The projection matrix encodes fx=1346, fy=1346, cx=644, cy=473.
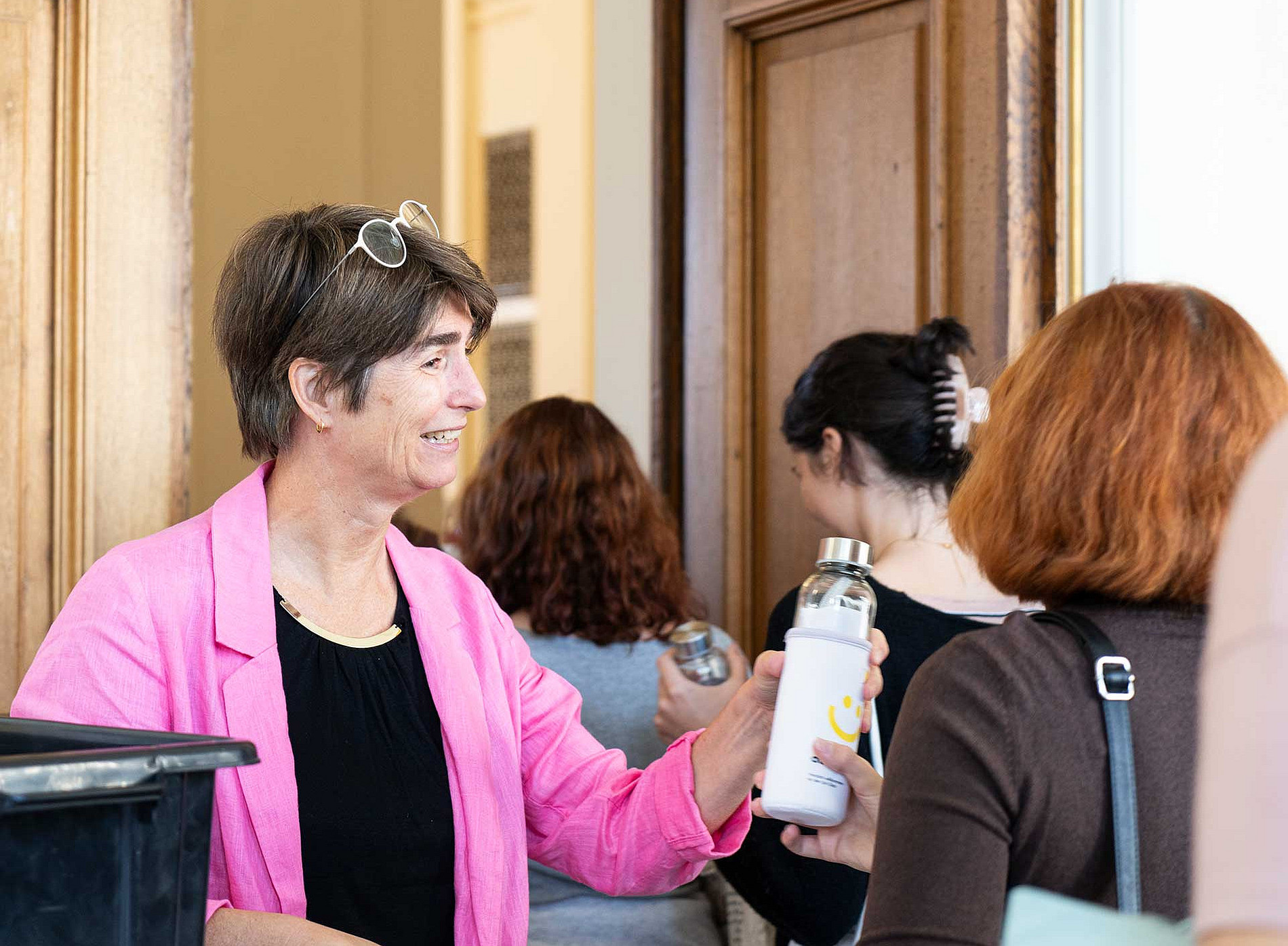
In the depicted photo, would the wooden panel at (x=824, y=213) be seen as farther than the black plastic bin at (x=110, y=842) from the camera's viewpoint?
Yes

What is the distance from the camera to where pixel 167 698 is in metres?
1.43

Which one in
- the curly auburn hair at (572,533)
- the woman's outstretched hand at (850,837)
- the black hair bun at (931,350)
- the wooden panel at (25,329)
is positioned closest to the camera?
the woman's outstretched hand at (850,837)

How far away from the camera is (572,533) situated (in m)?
2.38

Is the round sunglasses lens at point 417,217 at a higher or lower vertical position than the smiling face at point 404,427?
higher

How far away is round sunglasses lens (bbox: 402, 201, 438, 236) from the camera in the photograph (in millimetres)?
1654

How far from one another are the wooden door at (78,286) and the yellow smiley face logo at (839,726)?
154 centimetres

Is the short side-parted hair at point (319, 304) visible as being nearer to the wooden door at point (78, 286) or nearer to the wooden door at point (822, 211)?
the wooden door at point (78, 286)

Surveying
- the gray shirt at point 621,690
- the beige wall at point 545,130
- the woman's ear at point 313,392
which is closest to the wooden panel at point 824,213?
the beige wall at point 545,130

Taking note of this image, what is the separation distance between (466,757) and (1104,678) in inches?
32.1

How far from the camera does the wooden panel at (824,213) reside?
9.08ft

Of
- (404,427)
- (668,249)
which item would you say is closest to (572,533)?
(404,427)

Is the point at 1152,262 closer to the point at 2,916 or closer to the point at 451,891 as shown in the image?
the point at 451,891

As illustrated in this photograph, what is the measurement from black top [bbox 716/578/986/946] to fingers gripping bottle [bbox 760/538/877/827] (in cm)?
54

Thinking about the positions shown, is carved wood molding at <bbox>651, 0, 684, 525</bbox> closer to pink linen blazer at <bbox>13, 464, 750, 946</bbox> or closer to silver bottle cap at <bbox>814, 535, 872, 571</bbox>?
pink linen blazer at <bbox>13, 464, 750, 946</bbox>
